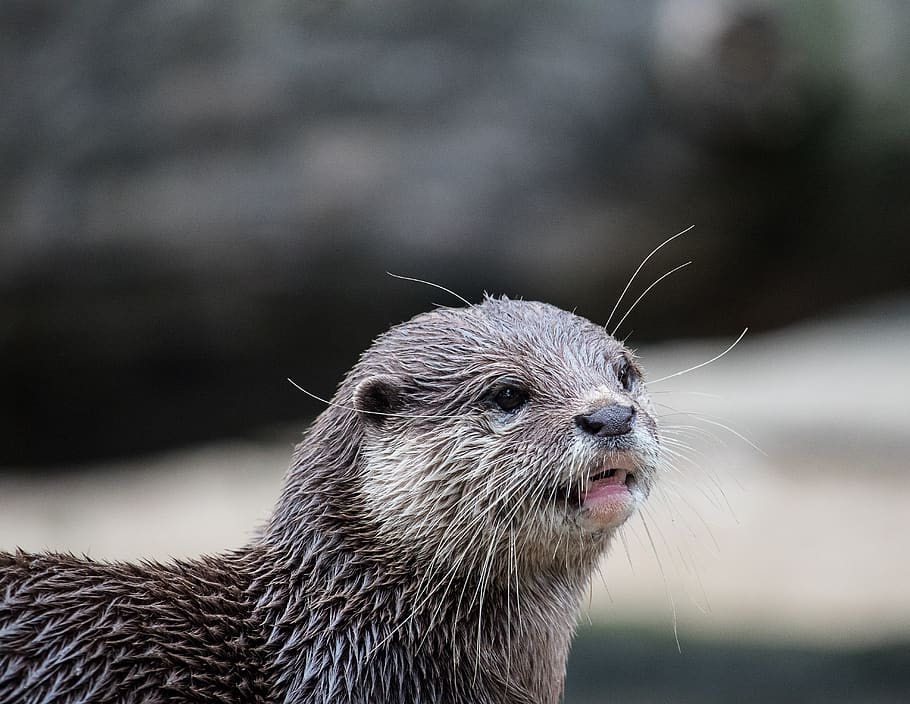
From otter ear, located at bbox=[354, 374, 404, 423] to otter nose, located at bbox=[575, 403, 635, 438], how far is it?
372mm

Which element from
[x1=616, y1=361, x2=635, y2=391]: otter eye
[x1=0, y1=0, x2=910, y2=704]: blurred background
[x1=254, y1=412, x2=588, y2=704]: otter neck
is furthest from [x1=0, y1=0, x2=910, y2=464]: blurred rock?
[x1=254, y1=412, x2=588, y2=704]: otter neck

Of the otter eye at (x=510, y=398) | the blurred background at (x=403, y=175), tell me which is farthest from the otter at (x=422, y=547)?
the blurred background at (x=403, y=175)

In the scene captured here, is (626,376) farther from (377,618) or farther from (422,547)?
(377,618)

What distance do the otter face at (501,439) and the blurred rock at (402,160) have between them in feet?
3.33

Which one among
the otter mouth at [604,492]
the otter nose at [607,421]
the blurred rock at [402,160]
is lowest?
the otter mouth at [604,492]

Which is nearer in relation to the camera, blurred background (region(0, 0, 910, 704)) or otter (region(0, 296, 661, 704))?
otter (region(0, 296, 661, 704))

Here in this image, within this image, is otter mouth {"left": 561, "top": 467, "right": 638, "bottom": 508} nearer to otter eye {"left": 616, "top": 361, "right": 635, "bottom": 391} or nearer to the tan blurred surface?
otter eye {"left": 616, "top": 361, "right": 635, "bottom": 391}

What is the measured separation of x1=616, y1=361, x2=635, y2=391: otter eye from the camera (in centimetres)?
238

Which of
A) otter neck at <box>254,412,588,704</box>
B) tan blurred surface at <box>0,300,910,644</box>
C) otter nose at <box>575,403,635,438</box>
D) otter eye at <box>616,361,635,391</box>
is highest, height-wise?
tan blurred surface at <box>0,300,910,644</box>

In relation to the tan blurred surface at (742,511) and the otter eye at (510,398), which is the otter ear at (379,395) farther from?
the tan blurred surface at (742,511)

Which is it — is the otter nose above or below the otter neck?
above

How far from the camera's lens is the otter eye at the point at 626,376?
7.81ft

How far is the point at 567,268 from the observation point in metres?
3.37

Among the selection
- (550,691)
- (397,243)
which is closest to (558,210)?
(397,243)
